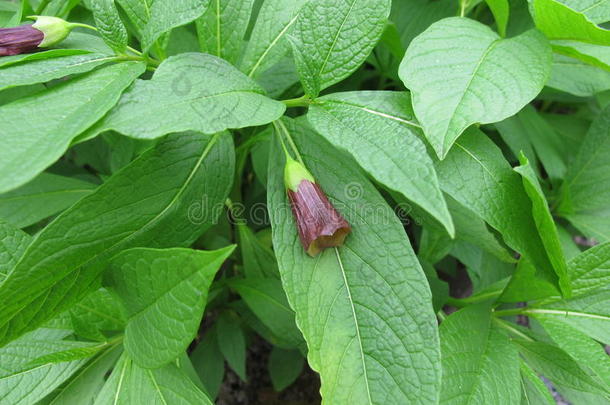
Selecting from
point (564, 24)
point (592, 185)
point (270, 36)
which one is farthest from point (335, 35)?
point (592, 185)

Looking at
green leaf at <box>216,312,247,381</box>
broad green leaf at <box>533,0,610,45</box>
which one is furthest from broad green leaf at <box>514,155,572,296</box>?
green leaf at <box>216,312,247,381</box>

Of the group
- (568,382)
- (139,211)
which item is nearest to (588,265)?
(568,382)

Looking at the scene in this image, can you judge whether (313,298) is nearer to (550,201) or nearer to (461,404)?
(461,404)

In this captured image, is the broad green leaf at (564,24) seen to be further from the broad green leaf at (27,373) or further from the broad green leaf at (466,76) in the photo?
the broad green leaf at (27,373)

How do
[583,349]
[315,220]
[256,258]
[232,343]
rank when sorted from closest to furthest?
1. [315,220]
2. [583,349]
3. [256,258]
4. [232,343]

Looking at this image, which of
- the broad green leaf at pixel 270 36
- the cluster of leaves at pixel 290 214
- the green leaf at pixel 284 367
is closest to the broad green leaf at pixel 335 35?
the cluster of leaves at pixel 290 214

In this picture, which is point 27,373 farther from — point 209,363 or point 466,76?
point 466,76

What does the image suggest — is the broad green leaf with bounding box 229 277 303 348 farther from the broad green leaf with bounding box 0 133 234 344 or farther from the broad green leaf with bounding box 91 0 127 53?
the broad green leaf with bounding box 91 0 127 53
